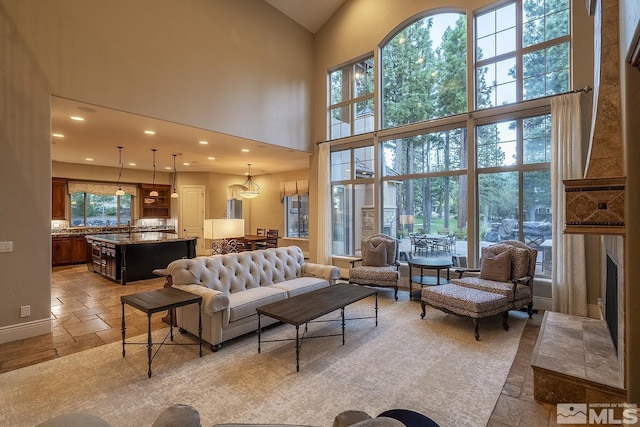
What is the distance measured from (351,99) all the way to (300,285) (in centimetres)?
456

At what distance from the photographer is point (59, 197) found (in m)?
8.89

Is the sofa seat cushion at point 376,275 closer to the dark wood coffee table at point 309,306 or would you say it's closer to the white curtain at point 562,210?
the dark wood coffee table at point 309,306

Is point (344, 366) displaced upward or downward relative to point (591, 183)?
downward

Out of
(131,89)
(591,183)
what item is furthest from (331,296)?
(131,89)

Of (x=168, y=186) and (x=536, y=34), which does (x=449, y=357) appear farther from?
(x=168, y=186)

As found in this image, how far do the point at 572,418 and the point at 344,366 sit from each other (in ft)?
5.68

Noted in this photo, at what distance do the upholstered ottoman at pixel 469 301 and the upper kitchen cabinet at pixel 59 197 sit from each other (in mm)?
10128

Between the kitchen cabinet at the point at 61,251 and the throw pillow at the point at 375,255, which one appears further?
the kitchen cabinet at the point at 61,251

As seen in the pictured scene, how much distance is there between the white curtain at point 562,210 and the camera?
4141mm

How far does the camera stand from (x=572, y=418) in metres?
2.20

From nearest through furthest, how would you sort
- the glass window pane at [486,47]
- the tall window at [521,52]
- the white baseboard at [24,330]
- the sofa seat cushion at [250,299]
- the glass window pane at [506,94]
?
the sofa seat cushion at [250,299] → the white baseboard at [24,330] → the tall window at [521,52] → the glass window pane at [506,94] → the glass window pane at [486,47]

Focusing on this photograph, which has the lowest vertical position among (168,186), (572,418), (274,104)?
(572,418)
